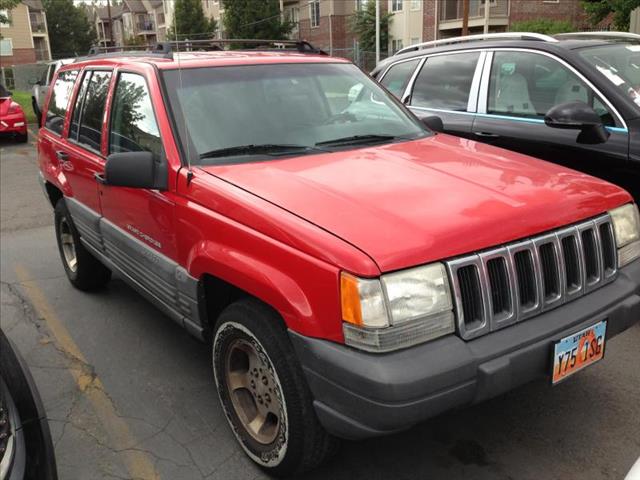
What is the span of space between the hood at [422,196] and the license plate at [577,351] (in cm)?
47

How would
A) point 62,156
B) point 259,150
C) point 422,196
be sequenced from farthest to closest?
point 62,156, point 259,150, point 422,196

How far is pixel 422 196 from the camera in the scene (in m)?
2.63

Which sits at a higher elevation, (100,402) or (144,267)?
(144,267)

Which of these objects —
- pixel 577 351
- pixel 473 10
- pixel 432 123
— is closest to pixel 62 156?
pixel 432 123

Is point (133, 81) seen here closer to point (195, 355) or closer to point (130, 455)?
point (195, 355)

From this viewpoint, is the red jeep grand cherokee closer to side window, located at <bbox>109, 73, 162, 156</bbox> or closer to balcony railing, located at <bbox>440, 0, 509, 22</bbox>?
side window, located at <bbox>109, 73, 162, 156</bbox>

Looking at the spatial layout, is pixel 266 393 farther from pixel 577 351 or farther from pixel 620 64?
pixel 620 64

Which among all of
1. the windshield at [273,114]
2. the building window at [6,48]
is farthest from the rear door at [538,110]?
the building window at [6,48]

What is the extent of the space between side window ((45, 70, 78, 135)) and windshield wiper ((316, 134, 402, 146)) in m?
2.50

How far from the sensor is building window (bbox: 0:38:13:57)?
190ft

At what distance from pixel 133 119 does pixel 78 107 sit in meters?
1.20

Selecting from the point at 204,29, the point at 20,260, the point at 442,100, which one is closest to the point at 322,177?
the point at 442,100

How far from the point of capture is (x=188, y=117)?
327 centimetres

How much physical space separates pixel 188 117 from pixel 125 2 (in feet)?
283
